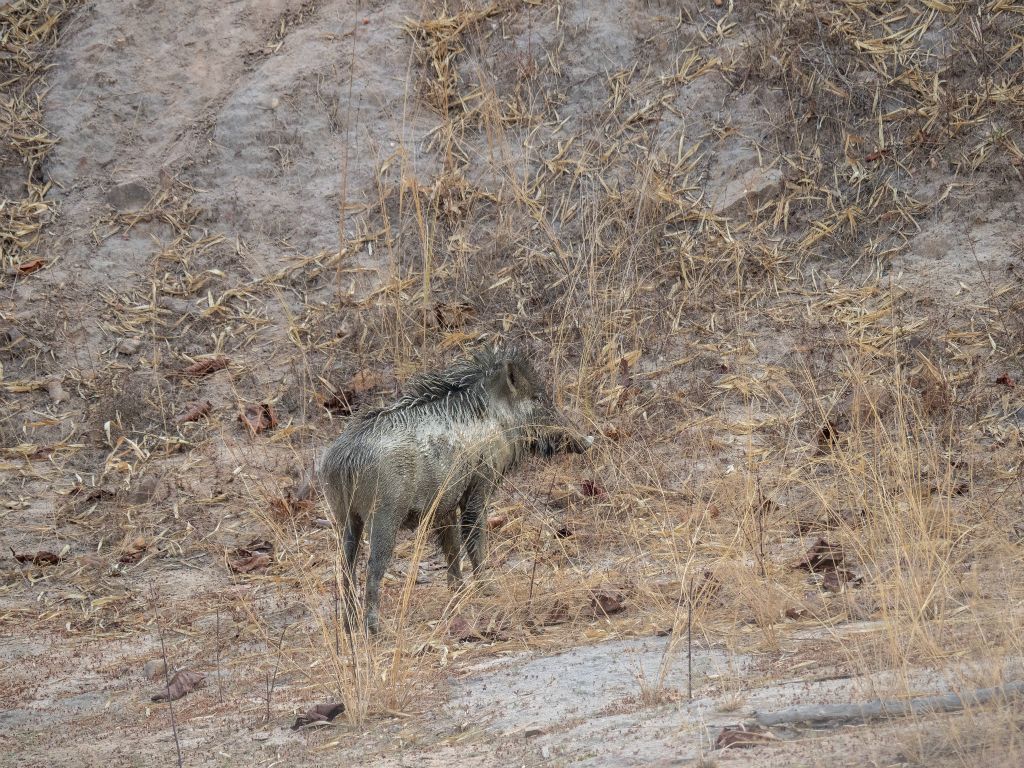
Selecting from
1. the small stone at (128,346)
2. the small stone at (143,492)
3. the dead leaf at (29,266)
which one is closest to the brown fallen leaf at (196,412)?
the small stone at (143,492)

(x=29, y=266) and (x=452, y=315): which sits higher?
(x=29, y=266)

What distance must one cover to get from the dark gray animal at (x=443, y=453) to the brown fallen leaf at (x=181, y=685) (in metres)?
0.82

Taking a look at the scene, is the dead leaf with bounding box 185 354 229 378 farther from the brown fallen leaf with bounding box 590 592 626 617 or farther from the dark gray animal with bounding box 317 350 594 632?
the brown fallen leaf with bounding box 590 592 626 617

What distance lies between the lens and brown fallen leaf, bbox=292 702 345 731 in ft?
16.4

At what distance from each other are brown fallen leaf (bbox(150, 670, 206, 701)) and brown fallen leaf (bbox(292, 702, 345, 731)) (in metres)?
1.02

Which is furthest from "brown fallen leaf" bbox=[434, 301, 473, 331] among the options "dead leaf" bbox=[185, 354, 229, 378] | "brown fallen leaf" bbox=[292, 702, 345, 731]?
"brown fallen leaf" bbox=[292, 702, 345, 731]

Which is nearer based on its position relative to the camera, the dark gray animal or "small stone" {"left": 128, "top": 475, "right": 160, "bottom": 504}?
the dark gray animal

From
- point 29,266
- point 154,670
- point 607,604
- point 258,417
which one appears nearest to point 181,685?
point 154,670

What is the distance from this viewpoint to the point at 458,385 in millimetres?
6840

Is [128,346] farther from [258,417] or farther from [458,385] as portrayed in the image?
[458,385]

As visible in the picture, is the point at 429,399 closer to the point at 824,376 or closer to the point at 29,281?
the point at 824,376

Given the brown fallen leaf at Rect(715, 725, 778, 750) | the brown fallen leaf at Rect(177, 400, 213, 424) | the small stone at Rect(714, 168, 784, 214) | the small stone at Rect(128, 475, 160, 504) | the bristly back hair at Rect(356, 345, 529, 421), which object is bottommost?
the small stone at Rect(128, 475, 160, 504)

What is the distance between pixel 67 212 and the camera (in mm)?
11086

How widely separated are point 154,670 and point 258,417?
130 inches
